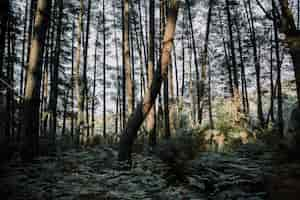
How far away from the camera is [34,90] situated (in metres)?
5.77

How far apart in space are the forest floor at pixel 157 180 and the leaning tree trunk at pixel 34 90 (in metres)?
0.36

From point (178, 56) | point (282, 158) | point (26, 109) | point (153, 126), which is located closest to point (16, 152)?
point (26, 109)

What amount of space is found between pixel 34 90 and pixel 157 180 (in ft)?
11.4

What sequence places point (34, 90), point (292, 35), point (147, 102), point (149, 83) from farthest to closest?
point (149, 83) < point (147, 102) < point (34, 90) < point (292, 35)

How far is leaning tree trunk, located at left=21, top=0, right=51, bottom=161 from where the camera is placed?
5582mm

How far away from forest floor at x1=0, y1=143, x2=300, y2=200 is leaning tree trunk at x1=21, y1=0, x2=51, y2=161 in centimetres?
36

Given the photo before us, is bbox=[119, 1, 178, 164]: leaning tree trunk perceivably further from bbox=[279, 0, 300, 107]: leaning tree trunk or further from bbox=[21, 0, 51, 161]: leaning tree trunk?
bbox=[279, 0, 300, 107]: leaning tree trunk

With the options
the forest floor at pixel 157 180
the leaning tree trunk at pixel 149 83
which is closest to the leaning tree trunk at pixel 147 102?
the forest floor at pixel 157 180

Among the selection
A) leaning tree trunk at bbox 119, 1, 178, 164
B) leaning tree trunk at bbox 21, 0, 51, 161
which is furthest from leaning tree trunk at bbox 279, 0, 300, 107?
leaning tree trunk at bbox 21, 0, 51, 161

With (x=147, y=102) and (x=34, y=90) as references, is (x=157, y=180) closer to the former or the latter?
(x=147, y=102)

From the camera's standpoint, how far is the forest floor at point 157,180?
369 centimetres

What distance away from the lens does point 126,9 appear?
9344 mm

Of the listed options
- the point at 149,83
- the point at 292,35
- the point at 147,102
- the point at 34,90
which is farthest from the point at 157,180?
the point at 149,83

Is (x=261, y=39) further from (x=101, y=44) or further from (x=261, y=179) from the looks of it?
(x=261, y=179)
